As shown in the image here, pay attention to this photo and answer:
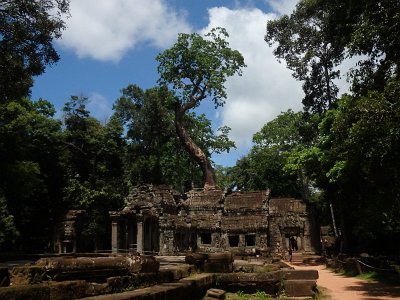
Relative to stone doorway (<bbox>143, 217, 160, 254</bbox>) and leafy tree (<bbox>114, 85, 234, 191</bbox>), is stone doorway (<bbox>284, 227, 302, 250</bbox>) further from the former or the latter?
leafy tree (<bbox>114, 85, 234, 191</bbox>)

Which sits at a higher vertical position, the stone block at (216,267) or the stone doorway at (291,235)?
the stone doorway at (291,235)

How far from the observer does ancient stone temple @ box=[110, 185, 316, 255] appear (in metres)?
28.0

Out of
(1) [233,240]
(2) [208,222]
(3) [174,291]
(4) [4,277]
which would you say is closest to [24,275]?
(4) [4,277]

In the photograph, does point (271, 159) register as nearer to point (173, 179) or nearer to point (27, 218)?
point (173, 179)

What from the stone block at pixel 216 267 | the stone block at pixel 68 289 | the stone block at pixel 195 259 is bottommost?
the stone block at pixel 68 289

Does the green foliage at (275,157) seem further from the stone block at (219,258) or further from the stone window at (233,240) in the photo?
the stone block at (219,258)

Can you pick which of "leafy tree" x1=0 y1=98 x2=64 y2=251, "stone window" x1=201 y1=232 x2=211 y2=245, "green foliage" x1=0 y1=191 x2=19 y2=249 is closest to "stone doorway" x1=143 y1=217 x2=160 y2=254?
"stone window" x1=201 y1=232 x2=211 y2=245

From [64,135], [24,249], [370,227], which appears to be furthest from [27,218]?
[370,227]

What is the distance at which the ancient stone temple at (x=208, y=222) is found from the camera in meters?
28.0

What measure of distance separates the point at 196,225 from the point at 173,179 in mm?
14223

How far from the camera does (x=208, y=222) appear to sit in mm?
31438

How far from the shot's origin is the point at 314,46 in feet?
92.5

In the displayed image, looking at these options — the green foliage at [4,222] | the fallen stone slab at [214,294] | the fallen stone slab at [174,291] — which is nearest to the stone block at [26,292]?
the fallen stone slab at [174,291]

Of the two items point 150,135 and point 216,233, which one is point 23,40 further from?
point 150,135
